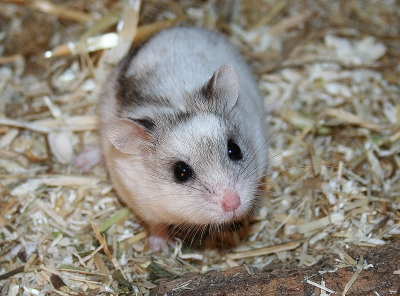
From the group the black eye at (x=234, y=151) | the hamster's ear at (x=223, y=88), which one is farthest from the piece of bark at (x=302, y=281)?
the hamster's ear at (x=223, y=88)

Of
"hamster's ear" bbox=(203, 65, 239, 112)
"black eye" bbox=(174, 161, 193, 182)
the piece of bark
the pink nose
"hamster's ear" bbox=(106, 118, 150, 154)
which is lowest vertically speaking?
the piece of bark

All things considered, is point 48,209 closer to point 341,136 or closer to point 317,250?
point 317,250

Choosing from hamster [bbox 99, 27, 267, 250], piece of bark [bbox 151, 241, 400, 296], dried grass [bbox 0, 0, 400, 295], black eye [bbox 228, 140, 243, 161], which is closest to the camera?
piece of bark [bbox 151, 241, 400, 296]

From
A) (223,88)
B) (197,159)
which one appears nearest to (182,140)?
(197,159)

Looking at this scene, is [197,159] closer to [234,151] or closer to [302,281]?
[234,151]

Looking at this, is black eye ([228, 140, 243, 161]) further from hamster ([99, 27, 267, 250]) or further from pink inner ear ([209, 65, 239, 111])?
pink inner ear ([209, 65, 239, 111])

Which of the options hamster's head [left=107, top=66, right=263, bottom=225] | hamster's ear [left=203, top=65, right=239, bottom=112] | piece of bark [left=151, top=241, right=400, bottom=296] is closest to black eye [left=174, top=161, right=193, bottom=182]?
hamster's head [left=107, top=66, right=263, bottom=225]

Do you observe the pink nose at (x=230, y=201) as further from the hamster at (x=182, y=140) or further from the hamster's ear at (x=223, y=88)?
the hamster's ear at (x=223, y=88)
